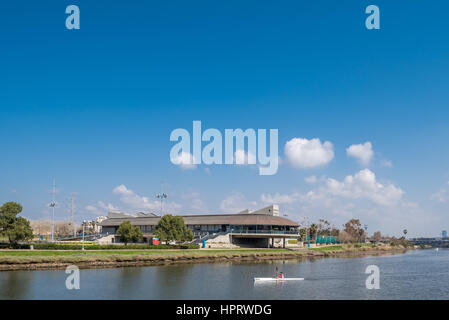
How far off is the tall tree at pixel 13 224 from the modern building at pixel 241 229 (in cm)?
5035

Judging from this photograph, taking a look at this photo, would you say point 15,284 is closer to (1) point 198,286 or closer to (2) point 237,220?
(1) point 198,286

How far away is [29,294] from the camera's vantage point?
44.3 metres

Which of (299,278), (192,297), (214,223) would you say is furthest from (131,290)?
(214,223)

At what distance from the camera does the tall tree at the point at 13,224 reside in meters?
81.9

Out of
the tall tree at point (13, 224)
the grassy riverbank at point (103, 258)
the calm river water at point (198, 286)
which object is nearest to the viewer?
the calm river water at point (198, 286)

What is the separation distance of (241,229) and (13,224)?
227 ft

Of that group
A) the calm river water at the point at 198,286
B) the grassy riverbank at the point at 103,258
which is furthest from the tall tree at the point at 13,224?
the calm river water at the point at 198,286

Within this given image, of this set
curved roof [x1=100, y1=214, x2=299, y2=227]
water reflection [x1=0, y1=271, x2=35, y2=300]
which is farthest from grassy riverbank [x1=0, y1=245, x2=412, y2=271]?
curved roof [x1=100, y1=214, x2=299, y2=227]

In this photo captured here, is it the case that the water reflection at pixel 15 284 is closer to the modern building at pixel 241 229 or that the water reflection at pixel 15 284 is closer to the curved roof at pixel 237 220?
the modern building at pixel 241 229

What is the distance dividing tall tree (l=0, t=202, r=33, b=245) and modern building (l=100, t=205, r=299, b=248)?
1982 inches

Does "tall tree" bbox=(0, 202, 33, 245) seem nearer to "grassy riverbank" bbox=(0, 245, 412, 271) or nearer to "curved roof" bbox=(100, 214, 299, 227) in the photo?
"grassy riverbank" bbox=(0, 245, 412, 271)

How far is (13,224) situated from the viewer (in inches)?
3253

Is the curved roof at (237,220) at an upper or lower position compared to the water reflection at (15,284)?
upper
